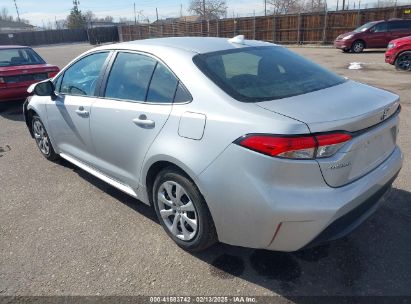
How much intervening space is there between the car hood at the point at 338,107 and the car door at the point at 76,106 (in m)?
2.00

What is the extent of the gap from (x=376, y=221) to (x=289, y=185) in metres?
1.54

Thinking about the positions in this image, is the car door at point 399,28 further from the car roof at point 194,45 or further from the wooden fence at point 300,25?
the car roof at point 194,45

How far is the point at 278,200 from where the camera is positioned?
7.02 ft

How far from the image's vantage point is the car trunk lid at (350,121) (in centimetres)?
216

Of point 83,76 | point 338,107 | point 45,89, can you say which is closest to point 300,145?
point 338,107

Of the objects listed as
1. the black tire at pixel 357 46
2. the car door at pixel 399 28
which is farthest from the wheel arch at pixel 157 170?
the car door at pixel 399 28

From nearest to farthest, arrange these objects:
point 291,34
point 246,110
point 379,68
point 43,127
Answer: point 246,110, point 43,127, point 379,68, point 291,34

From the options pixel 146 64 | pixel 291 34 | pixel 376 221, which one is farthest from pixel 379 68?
pixel 291 34

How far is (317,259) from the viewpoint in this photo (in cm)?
276

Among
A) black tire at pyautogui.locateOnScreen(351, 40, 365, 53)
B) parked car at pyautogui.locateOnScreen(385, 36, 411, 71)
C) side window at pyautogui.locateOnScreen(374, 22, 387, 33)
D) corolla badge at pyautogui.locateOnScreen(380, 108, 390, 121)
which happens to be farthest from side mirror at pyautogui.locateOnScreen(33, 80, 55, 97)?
side window at pyautogui.locateOnScreen(374, 22, 387, 33)

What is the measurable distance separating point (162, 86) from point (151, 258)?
1.42 meters

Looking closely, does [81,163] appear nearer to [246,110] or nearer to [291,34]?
[246,110]

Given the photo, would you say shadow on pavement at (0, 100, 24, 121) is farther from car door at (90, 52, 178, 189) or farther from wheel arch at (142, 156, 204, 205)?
wheel arch at (142, 156, 204, 205)

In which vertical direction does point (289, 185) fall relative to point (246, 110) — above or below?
below
